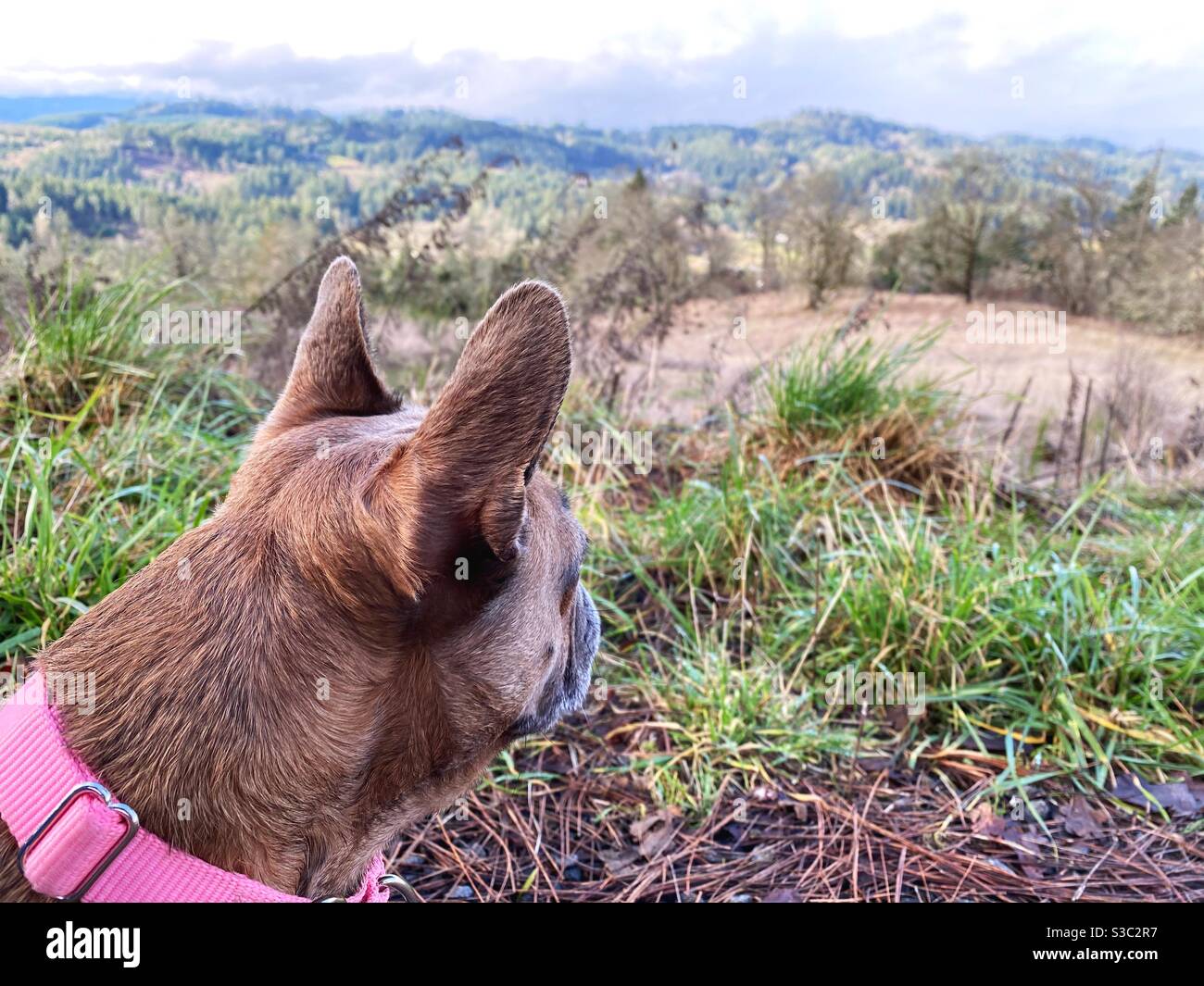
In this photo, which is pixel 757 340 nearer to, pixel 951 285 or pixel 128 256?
pixel 128 256

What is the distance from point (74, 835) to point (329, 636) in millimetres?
480

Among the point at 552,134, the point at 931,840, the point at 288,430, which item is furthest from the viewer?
the point at 552,134

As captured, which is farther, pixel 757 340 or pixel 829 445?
pixel 757 340

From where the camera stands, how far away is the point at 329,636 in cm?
156

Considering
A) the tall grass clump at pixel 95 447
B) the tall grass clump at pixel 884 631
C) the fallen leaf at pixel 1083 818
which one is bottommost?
the fallen leaf at pixel 1083 818

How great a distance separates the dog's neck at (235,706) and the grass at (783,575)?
1567mm

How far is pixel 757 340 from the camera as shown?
7625mm

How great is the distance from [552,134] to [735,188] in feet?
9.70

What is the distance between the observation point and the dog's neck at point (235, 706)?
1.48 meters

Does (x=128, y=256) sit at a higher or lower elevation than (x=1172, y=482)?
higher

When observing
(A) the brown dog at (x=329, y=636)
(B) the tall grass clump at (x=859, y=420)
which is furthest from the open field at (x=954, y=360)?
(A) the brown dog at (x=329, y=636)

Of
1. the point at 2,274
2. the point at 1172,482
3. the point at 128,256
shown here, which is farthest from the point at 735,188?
the point at 2,274

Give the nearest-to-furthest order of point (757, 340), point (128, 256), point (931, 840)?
point (931, 840)
point (128, 256)
point (757, 340)

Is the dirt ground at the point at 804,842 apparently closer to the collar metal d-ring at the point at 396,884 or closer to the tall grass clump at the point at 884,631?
the tall grass clump at the point at 884,631
